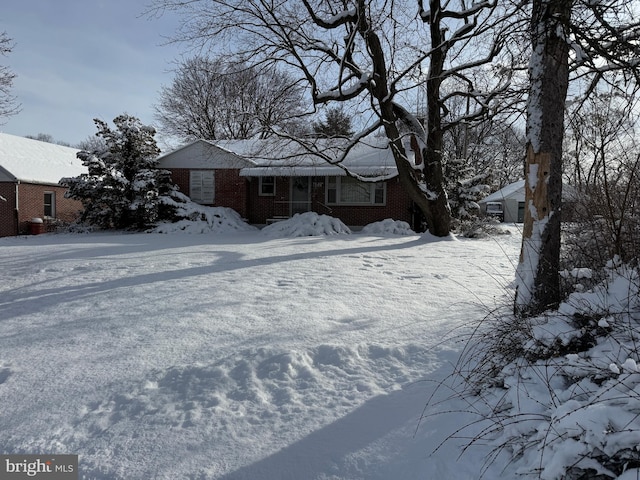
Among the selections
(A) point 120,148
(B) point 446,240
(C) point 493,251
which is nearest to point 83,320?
(C) point 493,251

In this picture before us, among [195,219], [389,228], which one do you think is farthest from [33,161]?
[389,228]

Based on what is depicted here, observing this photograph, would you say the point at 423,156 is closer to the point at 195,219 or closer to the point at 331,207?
Answer: the point at 331,207

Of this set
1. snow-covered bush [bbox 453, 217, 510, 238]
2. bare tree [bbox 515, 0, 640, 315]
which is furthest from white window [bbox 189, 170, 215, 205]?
bare tree [bbox 515, 0, 640, 315]

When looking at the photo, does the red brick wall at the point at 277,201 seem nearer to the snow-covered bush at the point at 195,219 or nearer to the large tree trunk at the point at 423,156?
the snow-covered bush at the point at 195,219

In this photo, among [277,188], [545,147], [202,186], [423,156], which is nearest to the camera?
[545,147]

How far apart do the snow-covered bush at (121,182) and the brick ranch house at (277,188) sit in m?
2.06

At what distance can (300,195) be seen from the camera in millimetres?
20641

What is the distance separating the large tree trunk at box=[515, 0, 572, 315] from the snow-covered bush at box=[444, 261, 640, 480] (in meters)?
0.70

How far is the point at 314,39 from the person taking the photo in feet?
42.8

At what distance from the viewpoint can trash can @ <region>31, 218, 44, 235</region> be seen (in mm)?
21891

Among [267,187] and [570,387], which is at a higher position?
[267,187]

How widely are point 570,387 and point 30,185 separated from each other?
2678cm

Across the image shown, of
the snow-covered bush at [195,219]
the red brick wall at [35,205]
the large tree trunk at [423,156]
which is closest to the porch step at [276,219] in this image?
the snow-covered bush at [195,219]

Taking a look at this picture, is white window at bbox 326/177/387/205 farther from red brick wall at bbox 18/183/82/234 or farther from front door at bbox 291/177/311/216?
red brick wall at bbox 18/183/82/234
